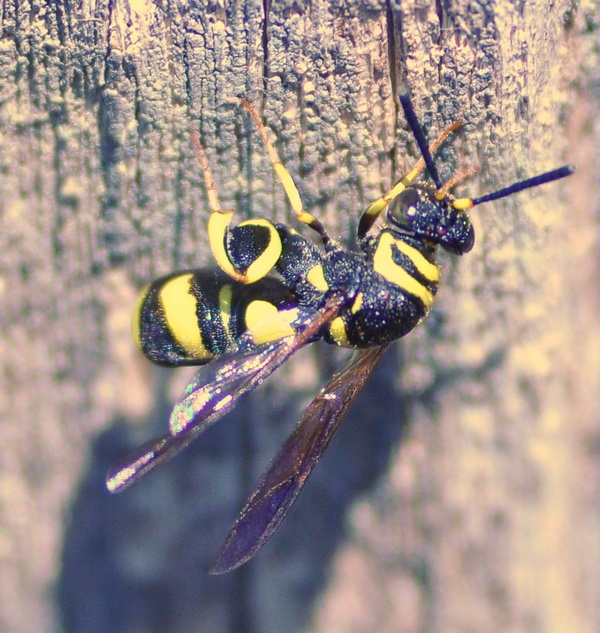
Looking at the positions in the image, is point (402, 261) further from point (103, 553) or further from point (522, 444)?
point (103, 553)

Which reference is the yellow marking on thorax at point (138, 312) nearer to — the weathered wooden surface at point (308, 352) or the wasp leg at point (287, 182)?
the weathered wooden surface at point (308, 352)

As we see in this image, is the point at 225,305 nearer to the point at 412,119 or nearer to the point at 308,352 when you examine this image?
the point at 308,352

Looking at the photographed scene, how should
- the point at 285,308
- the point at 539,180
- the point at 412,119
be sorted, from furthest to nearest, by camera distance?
the point at 285,308 < the point at 539,180 < the point at 412,119

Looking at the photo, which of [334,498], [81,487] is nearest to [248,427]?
[334,498]

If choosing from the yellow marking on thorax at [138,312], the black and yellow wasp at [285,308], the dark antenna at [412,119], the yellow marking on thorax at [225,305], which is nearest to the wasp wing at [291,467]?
the black and yellow wasp at [285,308]

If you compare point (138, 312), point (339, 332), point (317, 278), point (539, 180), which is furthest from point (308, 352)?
point (539, 180)

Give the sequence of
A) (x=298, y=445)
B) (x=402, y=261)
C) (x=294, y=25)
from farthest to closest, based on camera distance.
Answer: (x=402, y=261), (x=298, y=445), (x=294, y=25)
